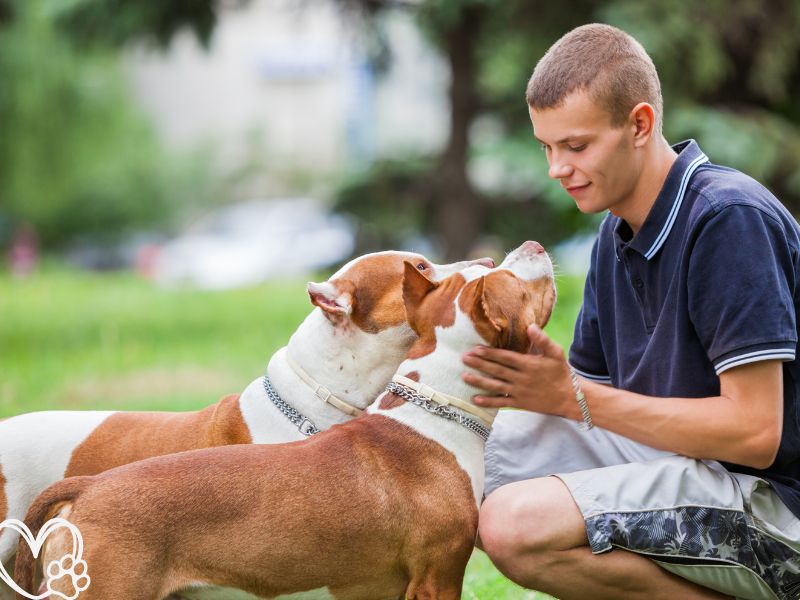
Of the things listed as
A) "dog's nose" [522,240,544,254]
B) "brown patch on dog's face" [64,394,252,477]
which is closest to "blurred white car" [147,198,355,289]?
"brown patch on dog's face" [64,394,252,477]

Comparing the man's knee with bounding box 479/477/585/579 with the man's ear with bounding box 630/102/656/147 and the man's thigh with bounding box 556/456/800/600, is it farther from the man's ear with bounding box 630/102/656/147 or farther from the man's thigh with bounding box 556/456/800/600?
the man's ear with bounding box 630/102/656/147

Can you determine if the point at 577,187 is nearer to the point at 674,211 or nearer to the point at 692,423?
the point at 674,211

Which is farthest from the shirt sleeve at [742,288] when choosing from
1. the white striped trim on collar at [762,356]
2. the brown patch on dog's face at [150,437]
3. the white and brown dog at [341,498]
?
the brown patch on dog's face at [150,437]

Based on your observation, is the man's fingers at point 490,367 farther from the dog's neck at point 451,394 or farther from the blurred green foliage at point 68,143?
the blurred green foliage at point 68,143

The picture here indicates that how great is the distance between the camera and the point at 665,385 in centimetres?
355

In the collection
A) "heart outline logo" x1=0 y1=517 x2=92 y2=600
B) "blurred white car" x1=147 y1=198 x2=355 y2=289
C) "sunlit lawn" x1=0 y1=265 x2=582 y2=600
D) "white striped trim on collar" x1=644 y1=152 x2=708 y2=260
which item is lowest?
"blurred white car" x1=147 y1=198 x2=355 y2=289

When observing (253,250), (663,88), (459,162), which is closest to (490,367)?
(663,88)

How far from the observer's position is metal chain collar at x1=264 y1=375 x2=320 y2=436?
3.90 metres

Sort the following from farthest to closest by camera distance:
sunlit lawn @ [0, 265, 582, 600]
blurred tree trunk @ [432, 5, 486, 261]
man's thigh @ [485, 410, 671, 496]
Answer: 1. blurred tree trunk @ [432, 5, 486, 261]
2. sunlit lawn @ [0, 265, 582, 600]
3. man's thigh @ [485, 410, 671, 496]

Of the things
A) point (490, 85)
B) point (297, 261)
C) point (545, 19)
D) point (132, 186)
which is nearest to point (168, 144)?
point (132, 186)

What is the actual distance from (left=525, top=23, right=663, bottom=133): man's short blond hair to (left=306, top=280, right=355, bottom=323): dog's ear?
98 cm

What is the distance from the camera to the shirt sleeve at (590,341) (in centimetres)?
407

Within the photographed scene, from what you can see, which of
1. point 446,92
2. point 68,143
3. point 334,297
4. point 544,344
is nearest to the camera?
point 544,344

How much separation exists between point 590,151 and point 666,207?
1.04ft
